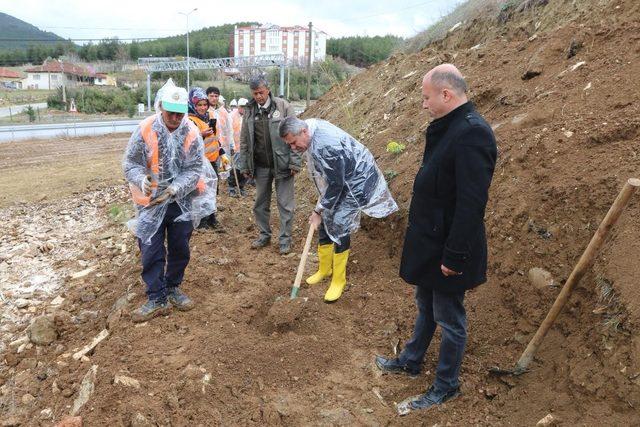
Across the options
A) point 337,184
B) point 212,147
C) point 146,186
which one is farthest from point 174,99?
point 212,147

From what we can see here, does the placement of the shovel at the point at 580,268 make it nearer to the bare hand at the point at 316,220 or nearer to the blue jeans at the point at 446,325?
the blue jeans at the point at 446,325

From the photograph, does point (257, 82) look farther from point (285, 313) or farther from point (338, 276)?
point (285, 313)

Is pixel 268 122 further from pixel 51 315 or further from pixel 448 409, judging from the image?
pixel 448 409

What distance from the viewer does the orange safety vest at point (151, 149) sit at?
139 inches

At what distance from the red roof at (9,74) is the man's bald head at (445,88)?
7800cm

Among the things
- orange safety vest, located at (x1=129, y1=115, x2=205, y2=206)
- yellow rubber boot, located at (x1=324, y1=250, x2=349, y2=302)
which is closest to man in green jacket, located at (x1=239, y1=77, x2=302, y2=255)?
yellow rubber boot, located at (x1=324, y1=250, x2=349, y2=302)

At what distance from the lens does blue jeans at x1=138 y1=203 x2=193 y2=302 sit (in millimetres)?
3709

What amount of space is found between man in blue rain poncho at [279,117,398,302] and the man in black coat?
49.2 inches

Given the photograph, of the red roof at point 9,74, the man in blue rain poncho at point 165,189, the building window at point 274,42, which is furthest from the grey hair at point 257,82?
the building window at point 274,42

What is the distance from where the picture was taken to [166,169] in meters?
3.68

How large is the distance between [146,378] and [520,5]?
321 inches

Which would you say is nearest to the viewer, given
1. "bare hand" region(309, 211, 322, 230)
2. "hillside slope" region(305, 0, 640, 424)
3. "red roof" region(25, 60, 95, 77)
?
"hillside slope" region(305, 0, 640, 424)

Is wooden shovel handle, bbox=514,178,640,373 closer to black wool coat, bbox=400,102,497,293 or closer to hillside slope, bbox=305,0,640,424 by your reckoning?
→ hillside slope, bbox=305,0,640,424

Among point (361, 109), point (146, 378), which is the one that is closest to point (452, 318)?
point (146, 378)
